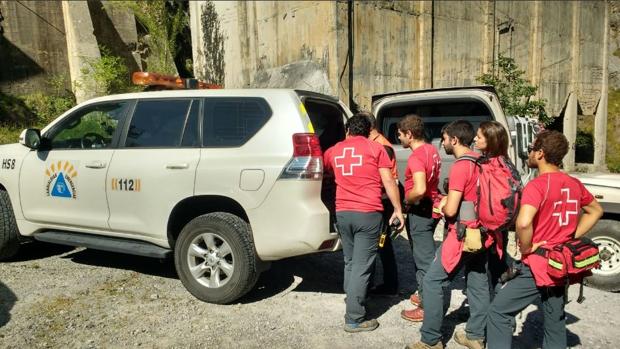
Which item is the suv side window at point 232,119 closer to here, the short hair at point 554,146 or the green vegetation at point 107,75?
the short hair at point 554,146

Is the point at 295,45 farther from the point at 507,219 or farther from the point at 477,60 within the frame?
the point at 507,219

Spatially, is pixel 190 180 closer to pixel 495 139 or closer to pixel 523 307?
pixel 495 139

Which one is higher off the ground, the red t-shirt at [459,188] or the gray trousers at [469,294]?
the red t-shirt at [459,188]

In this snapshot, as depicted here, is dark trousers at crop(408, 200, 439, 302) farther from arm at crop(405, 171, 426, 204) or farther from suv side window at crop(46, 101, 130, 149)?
suv side window at crop(46, 101, 130, 149)

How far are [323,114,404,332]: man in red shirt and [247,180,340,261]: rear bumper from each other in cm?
17

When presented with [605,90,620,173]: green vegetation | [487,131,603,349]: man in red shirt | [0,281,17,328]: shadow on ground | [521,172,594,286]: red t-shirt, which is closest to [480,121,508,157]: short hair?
[487,131,603,349]: man in red shirt

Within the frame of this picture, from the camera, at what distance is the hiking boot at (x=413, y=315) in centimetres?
382

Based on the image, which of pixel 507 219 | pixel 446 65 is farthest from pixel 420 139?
pixel 446 65

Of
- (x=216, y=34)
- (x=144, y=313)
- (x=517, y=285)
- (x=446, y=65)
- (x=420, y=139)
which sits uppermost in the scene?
(x=216, y=34)

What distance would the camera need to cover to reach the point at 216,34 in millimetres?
13320

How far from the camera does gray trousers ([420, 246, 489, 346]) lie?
10.3 ft

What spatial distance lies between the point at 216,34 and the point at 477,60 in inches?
306

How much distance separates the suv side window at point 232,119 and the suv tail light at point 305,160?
0.40 m

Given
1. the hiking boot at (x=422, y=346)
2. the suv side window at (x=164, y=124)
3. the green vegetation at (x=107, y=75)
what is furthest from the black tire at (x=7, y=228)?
the green vegetation at (x=107, y=75)
